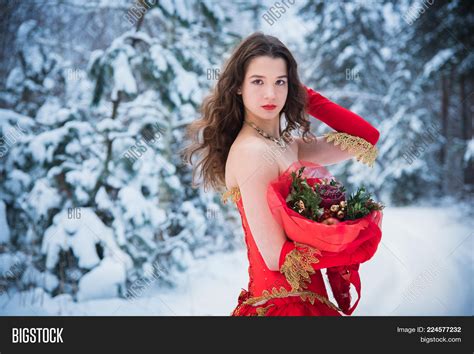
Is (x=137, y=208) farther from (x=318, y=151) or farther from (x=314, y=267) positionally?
(x=314, y=267)

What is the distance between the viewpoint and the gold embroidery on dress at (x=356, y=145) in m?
1.90

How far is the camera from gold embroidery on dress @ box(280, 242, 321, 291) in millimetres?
1530

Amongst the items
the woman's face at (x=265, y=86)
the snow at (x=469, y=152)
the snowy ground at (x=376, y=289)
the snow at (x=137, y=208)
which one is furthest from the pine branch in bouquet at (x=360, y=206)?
the snow at (x=469, y=152)

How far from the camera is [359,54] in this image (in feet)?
16.6

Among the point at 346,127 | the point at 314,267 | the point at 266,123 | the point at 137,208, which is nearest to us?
the point at 314,267

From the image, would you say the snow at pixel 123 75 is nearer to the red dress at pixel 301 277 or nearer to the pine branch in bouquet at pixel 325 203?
the red dress at pixel 301 277

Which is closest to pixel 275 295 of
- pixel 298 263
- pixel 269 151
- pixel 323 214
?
pixel 298 263

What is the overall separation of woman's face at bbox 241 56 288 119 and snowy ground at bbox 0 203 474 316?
236cm

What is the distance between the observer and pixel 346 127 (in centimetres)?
192

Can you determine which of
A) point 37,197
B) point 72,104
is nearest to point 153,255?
point 37,197

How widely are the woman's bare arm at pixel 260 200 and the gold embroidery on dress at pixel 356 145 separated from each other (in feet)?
1.16

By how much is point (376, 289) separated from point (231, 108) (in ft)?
8.33
